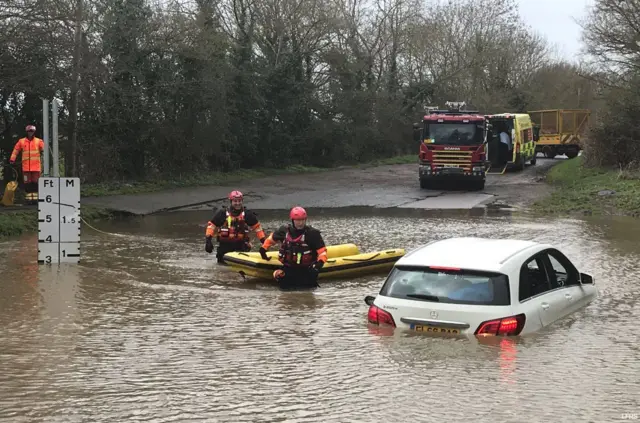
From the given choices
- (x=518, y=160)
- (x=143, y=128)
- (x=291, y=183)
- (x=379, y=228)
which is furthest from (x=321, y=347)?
(x=518, y=160)

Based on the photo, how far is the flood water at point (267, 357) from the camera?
6.37 meters

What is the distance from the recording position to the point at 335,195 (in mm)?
28250

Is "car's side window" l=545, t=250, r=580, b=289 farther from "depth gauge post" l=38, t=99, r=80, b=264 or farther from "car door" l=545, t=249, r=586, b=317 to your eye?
"depth gauge post" l=38, t=99, r=80, b=264

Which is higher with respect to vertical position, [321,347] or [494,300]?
[494,300]

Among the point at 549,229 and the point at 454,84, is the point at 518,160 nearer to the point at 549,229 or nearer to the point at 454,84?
the point at 454,84

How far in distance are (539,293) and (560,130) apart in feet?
140

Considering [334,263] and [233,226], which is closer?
[334,263]

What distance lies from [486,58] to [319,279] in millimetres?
Answer: 46162

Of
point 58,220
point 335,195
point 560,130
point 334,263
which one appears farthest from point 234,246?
point 560,130

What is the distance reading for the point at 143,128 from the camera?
92.5 feet

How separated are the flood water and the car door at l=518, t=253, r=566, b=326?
0.19 m

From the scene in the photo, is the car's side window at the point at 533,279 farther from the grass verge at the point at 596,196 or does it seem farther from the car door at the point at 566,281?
the grass verge at the point at 596,196

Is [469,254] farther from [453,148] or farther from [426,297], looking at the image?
[453,148]

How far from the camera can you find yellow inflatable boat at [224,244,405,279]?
1235 cm
